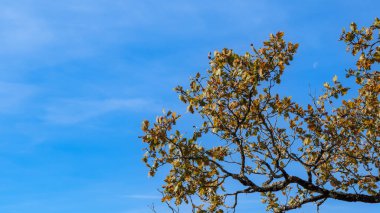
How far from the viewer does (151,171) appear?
15.0 metres

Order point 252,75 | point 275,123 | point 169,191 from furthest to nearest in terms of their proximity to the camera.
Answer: point 275,123 → point 169,191 → point 252,75

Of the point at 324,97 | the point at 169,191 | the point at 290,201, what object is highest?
the point at 324,97

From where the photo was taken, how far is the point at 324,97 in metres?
17.6

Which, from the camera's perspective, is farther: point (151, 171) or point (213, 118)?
point (213, 118)

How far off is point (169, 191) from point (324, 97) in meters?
6.52

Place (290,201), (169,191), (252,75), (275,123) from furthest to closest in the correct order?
(290,201) < (275,123) < (169,191) < (252,75)

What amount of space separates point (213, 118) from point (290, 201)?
5972mm

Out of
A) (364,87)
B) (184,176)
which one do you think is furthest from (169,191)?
(364,87)

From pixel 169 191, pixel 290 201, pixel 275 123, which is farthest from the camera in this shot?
pixel 290 201

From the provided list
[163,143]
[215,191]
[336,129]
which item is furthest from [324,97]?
[163,143]

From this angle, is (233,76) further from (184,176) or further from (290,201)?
(290,201)

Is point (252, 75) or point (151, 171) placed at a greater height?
point (252, 75)

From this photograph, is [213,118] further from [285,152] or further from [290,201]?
[290,201]

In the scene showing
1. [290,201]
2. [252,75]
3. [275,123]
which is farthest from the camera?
[290,201]
